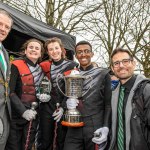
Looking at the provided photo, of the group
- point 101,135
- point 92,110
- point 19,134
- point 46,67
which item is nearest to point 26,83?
point 46,67

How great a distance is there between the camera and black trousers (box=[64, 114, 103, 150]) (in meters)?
2.96

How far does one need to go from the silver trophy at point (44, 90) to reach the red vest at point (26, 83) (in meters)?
0.08

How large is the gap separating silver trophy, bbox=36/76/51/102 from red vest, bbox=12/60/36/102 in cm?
8

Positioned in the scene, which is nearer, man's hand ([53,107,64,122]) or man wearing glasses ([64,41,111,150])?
man wearing glasses ([64,41,111,150])

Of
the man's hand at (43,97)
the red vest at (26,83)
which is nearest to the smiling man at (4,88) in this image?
the red vest at (26,83)

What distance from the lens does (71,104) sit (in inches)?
122

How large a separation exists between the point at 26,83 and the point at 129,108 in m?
1.32

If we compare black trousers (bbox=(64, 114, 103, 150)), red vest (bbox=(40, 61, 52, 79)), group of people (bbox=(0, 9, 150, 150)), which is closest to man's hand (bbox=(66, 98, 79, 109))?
group of people (bbox=(0, 9, 150, 150))

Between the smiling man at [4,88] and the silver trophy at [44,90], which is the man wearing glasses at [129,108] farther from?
the smiling man at [4,88]

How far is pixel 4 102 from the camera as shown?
9.16ft

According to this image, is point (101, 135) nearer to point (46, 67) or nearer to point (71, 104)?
point (71, 104)

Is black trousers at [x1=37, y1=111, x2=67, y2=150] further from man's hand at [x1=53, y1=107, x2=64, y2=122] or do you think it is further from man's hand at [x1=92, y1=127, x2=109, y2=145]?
man's hand at [x1=92, y1=127, x2=109, y2=145]

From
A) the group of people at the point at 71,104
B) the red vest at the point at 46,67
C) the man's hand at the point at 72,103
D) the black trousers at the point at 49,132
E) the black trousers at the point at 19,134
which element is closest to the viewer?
the group of people at the point at 71,104

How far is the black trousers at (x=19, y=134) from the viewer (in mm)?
3197
